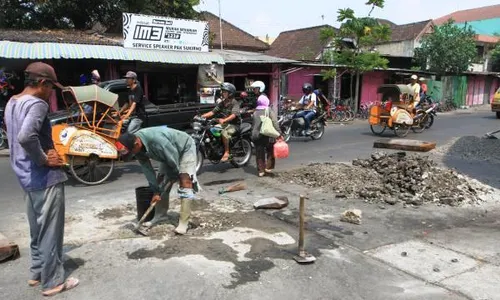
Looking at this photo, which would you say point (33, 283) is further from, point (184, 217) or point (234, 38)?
point (234, 38)

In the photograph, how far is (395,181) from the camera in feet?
24.2

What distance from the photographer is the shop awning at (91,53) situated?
38.8ft

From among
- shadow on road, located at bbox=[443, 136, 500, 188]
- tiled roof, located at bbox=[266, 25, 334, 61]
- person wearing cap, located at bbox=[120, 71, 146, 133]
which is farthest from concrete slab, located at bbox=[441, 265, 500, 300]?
tiled roof, located at bbox=[266, 25, 334, 61]

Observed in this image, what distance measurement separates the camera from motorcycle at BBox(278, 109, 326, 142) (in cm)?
1341

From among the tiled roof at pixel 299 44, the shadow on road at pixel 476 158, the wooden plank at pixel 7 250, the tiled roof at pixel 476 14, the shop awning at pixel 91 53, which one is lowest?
the shadow on road at pixel 476 158

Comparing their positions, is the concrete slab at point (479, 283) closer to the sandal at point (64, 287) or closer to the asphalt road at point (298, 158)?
the sandal at point (64, 287)

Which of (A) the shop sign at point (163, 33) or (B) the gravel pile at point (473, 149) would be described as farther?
(A) the shop sign at point (163, 33)

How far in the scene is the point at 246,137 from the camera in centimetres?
935

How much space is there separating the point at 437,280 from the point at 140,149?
335 cm

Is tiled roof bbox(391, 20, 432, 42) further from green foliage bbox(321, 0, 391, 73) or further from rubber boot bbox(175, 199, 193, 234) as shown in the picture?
rubber boot bbox(175, 199, 193, 234)

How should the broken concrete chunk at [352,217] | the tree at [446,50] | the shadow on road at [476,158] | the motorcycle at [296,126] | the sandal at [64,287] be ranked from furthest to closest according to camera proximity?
the tree at [446,50] → the motorcycle at [296,126] → the shadow on road at [476,158] → the broken concrete chunk at [352,217] → the sandal at [64,287]

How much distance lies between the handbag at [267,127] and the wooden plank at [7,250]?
15.9ft

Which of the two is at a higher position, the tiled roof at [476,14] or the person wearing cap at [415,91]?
the tiled roof at [476,14]

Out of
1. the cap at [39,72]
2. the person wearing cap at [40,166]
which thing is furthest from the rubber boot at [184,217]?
the cap at [39,72]
